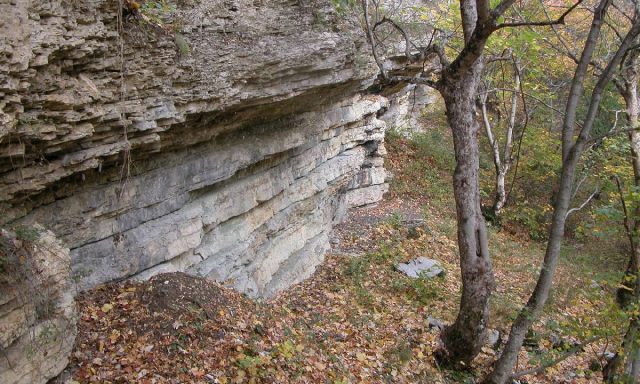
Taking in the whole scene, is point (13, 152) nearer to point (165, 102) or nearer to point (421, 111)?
point (165, 102)

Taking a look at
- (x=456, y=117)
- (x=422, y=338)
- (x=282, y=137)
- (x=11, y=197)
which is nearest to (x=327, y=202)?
(x=282, y=137)

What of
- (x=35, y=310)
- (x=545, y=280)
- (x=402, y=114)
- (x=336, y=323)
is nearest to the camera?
(x=35, y=310)

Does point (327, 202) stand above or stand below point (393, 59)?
below

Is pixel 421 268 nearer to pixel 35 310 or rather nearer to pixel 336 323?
pixel 336 323

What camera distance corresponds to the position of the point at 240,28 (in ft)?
22.4

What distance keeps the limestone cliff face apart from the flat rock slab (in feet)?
9.56

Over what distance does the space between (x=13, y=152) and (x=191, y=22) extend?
9.30 feet

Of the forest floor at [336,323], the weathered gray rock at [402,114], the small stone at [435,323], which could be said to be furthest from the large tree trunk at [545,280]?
the weathered gray rock at [402,114]

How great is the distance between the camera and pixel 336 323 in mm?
8492

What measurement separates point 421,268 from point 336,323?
3924 mm

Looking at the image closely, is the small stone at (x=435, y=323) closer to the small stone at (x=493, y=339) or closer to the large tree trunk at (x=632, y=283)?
the small stone at (x=493, y=339)

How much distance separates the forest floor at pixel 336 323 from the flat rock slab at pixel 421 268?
249 millimetres

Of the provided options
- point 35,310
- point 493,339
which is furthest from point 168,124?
point 493,339

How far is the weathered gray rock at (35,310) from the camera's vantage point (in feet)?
14.1
